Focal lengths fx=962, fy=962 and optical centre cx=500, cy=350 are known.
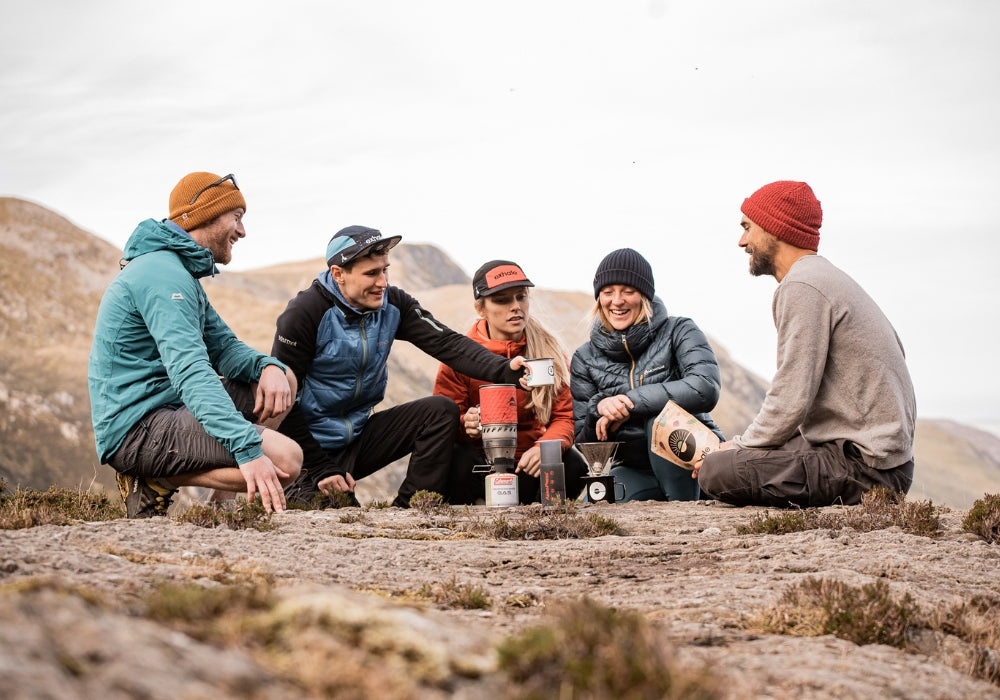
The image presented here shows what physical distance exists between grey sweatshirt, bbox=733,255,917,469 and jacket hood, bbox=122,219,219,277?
→ 3.97 metres

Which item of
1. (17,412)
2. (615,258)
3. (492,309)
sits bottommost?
(17,412)

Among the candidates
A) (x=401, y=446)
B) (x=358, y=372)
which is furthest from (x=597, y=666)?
(x=401, y=446)

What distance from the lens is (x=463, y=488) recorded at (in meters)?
8.19

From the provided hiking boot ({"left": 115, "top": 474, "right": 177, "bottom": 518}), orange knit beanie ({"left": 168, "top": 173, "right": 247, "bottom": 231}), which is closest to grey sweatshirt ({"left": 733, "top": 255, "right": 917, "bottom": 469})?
orange knit beanie ({"left": 168, "top": 173, "right": 247, "bottom": 231})

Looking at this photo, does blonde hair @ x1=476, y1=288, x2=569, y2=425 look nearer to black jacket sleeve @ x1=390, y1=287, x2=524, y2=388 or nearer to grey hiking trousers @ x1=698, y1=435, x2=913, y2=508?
black jacket sleeve @ x1=390, y1=287, x2=524, y2=388

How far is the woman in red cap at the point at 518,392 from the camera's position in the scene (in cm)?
817

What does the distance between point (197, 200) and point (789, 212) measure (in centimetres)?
416

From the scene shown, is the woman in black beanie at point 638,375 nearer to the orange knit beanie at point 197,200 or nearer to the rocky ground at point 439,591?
the rocky ground at point 439,591

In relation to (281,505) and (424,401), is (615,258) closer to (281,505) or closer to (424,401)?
(424,401)

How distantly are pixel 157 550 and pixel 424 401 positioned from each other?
3650 millimetres

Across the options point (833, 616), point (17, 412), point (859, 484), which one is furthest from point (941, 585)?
point (17, 412)

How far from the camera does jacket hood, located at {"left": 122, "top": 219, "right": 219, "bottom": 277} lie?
6.40 metres

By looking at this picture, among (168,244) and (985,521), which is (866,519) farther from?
(168,244)

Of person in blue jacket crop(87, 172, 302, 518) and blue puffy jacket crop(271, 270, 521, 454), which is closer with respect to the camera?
person in blue jacket crop(87, 172, 302, 518)
